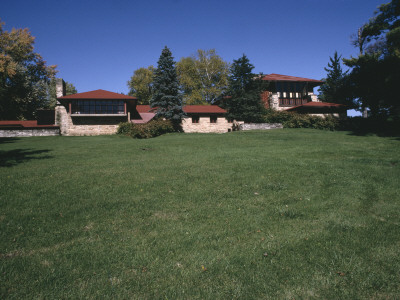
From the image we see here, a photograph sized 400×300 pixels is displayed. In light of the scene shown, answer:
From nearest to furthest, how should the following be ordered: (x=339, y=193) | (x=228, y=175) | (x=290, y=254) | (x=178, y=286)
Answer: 1. (x=178, y=286)
2. (x=290, y=254)
3. (x=339, y=193)
4. (x=228, y=175)

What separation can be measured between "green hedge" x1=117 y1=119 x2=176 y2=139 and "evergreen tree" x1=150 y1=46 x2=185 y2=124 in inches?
135

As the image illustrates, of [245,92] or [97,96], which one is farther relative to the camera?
[245,92]

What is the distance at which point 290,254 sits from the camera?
3574mm

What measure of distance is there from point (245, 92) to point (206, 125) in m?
7.51

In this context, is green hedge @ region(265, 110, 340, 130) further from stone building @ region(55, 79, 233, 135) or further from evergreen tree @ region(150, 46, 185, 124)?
stone building @ region(55, 79, 233, 135)

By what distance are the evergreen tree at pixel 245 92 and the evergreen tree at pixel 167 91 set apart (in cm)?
786

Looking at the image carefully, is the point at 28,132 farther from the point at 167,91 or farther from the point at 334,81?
the point at 334,81

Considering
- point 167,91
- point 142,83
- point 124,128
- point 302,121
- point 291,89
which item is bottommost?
point 124,128

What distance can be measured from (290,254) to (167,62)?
3140 cm

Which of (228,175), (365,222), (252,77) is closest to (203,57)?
(252,77)

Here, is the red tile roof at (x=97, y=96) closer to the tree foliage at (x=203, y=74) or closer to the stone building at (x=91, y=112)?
the stone building at (x=91, y=112)

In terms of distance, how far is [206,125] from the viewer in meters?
35.6

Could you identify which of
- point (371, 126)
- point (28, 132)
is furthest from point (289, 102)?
point (28, 132)

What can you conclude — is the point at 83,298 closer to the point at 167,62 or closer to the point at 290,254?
the point at 290,254
